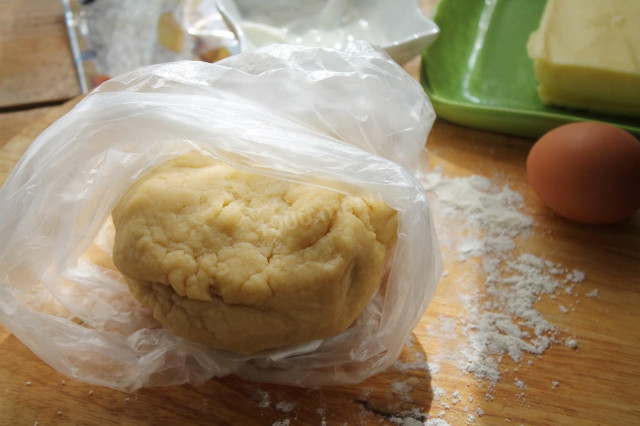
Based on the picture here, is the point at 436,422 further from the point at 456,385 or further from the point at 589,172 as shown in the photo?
the point at 589,172

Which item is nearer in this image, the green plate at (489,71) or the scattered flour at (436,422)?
the scattered flour at (436,422)

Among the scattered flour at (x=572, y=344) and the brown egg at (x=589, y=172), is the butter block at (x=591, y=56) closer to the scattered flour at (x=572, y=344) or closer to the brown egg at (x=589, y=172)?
the brown egg at (x=589, y=172)

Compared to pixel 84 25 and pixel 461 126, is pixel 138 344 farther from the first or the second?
pixel 84 25

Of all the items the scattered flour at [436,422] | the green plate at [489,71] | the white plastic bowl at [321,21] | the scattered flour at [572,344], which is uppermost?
the white plastic bowl at [321,21]

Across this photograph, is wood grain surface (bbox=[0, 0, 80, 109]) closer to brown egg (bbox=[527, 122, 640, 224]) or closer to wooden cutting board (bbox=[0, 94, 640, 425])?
wooden cutting board (bbox=[0, 94, 640, 425])

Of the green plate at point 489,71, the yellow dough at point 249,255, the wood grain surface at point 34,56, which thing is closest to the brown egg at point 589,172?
the green plate at point 489,71

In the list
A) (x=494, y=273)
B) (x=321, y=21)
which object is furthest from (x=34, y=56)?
(x=494, y=273)
